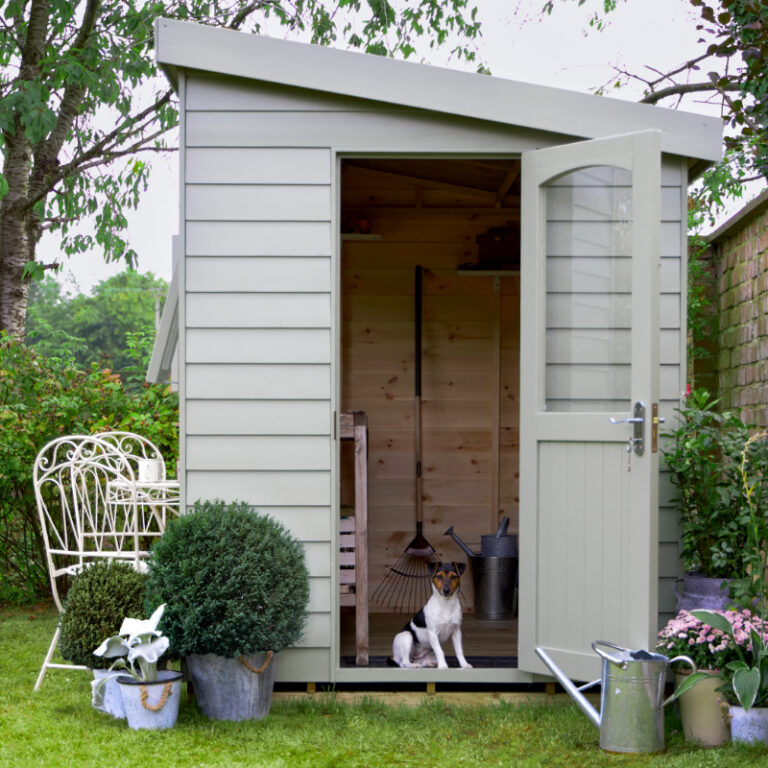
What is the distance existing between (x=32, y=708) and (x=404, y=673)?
1.42 meters

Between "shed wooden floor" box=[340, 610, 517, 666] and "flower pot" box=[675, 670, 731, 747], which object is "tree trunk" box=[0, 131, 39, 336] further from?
"flower pot" box=[675, 670, 731, 747]

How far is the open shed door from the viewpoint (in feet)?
11.6

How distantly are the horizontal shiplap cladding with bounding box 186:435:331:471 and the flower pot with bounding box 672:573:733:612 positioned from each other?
4.55 ft

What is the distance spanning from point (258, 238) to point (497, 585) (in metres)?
2.27

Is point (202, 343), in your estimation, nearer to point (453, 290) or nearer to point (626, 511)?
point (626, 511)

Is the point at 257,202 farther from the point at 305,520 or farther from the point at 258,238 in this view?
the point at 305,520

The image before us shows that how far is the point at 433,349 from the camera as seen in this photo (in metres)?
5.84

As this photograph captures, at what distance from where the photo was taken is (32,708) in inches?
153

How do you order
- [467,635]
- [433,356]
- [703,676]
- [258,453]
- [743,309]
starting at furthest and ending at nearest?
1. [433,356]
2. [467,635]
3. [743,309]
4. [258,453]
5. [703,676]

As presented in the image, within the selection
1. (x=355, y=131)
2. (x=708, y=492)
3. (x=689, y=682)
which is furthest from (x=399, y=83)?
(x=689, y=682)

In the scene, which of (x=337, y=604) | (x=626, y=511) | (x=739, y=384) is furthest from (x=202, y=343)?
(x=739, y=384)

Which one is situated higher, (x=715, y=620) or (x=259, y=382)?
(x=259, y=382)

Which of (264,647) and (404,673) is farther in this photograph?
(404,673)

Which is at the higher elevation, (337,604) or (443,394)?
(443,394)
